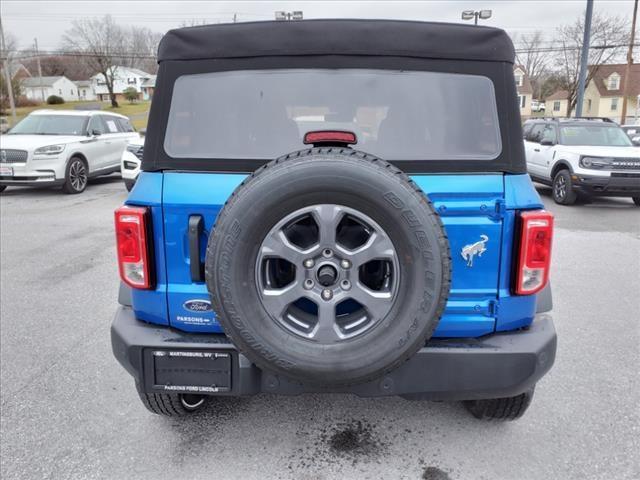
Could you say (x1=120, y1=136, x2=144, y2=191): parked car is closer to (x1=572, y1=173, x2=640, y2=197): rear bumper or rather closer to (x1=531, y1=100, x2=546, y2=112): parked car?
(x1=572, y1=173, x2=640, y2=197): rear bumper

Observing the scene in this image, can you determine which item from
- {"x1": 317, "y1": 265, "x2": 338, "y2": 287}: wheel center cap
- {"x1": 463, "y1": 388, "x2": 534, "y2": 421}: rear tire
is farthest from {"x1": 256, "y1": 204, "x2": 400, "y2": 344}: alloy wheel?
{"x1": 463, "y1": 388, "x2": 534, "y2": 421}: rear tire

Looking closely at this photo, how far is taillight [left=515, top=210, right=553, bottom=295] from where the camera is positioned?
218 centimetres

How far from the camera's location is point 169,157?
2318mm

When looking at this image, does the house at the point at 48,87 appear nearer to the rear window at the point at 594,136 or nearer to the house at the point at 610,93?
the house at the point at 610,93

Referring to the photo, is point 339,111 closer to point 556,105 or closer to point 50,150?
point 50,150

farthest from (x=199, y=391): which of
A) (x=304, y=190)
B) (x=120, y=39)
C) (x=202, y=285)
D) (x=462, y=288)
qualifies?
(x=120, y=39)

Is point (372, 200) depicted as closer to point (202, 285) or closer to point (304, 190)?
point (304, 190)

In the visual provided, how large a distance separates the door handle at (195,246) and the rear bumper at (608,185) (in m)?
9.31

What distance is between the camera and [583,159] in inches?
379

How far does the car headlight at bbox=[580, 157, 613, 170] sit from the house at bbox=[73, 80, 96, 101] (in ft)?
355

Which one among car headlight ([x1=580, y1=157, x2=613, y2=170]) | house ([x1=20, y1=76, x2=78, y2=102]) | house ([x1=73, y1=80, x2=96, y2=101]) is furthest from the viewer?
house ([x1=73, y1=80, x2=96, y2=101])

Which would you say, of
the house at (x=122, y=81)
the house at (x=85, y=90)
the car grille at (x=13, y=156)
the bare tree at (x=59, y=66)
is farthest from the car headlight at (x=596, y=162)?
the house at (x=85, y=90)

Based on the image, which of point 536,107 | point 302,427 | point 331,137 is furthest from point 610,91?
point 331,137

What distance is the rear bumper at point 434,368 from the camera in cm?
220
